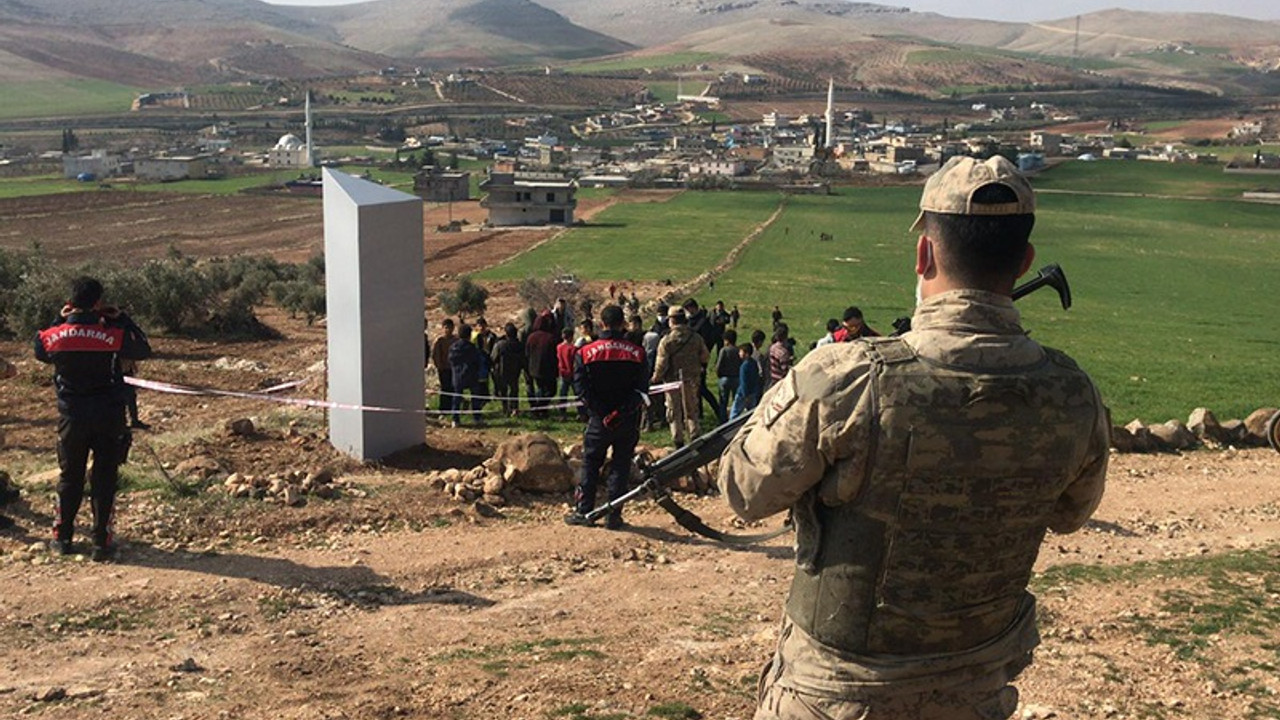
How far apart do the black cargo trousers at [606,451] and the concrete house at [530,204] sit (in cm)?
6978

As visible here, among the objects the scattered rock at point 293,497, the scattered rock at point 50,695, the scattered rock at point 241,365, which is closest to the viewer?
the scattered rock at point 50,695

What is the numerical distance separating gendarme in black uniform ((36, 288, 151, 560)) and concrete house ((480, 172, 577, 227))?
71089 mm

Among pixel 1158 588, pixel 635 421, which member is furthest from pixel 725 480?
pixel 635 421

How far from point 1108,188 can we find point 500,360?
348 feet

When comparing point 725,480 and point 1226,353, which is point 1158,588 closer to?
point 725,480

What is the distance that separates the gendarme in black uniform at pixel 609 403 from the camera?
10.8 m

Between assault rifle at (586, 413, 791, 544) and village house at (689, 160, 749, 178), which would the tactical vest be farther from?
village house at (689, 160, 749, 178)

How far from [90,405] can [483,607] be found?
346 cm

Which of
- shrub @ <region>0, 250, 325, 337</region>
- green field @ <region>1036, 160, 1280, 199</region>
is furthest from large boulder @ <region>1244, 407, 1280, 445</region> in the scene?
green field @ <region>1036, 160, 1280, 199</region>

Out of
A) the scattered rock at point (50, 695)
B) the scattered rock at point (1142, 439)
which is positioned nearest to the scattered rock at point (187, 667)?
the scattered rock at point (50, 695)

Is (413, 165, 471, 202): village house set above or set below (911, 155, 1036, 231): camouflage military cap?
below

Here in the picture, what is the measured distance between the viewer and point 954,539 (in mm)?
3697

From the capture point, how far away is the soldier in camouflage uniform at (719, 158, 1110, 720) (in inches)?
142

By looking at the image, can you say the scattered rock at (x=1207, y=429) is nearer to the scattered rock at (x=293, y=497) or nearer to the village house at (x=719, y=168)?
the scattered rock at (x=293, y=497)
